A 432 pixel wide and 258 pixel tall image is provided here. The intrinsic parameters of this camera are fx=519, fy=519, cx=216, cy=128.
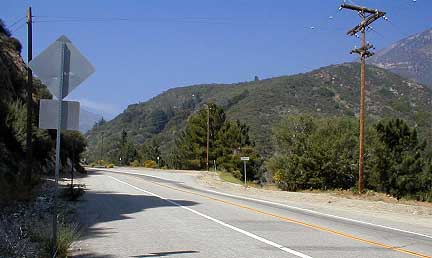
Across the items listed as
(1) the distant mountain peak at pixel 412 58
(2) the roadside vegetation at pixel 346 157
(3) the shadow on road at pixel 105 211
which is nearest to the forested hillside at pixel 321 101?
(1) the distant mountain peak at pixel 412 58

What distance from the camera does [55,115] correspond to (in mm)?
8328

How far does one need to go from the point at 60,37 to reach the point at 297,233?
24.4 feet

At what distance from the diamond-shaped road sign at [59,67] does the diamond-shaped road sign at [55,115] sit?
0.16 metres

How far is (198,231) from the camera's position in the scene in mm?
12914

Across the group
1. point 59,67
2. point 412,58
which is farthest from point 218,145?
point 412,58

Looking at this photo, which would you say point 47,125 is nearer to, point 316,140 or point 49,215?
point 49,215

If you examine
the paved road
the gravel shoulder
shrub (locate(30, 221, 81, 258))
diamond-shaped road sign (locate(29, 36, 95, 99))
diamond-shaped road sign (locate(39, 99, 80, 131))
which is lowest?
the gravel shoulder

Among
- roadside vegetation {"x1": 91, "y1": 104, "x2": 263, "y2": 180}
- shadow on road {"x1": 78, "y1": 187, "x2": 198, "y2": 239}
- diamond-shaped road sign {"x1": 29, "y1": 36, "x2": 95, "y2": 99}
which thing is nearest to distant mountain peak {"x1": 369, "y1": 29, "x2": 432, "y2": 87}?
roadside vegetation {"x1": 91, "y1": 104, "x2": 263, "y2": 180}

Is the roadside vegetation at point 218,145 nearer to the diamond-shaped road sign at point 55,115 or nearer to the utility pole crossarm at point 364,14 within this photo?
the utility pole crossarm at point 364,14

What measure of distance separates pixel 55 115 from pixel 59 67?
2.61ft

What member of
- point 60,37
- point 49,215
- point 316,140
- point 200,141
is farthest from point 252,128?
point 60,37

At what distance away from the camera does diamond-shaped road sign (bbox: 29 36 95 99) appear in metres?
8.42

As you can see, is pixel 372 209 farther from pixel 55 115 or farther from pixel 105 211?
pixel 55 115

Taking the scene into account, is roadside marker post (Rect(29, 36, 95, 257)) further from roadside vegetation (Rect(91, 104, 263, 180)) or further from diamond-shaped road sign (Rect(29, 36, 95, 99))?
roadside vegetation (Rect(91, 104, 263, 180))
